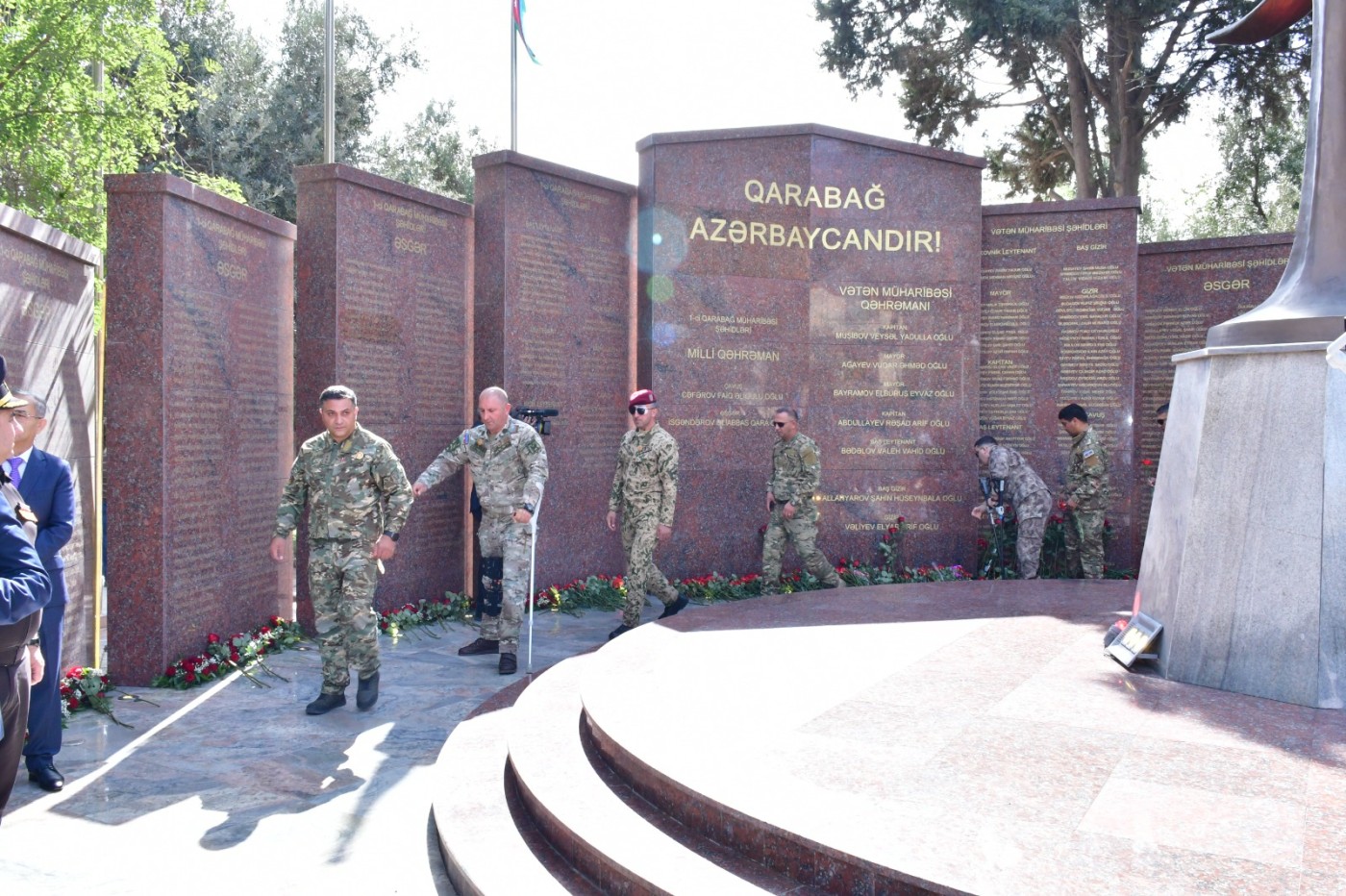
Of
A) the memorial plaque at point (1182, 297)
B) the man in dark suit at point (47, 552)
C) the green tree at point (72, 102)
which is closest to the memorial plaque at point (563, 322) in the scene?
the man in dark suit at point (47, 552)

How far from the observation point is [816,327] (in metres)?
9.75

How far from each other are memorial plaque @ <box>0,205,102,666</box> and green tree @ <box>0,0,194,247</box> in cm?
701

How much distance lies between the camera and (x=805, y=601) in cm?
708

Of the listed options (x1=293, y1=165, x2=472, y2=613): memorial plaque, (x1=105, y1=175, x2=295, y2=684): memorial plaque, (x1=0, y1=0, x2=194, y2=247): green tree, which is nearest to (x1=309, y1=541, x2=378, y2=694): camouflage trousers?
(x1=105, y1=175, x2=295, y2=684): memorial plaque

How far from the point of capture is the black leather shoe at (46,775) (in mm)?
4203

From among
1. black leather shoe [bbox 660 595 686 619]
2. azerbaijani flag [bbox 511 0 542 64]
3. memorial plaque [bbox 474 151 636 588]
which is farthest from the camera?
azerbaijani flag [bbox 511 0 542 64]

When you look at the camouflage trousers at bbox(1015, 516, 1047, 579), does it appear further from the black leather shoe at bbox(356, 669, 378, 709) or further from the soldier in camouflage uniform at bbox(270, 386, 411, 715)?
the black leather shoe at bbox(356, 669, 378, 709)

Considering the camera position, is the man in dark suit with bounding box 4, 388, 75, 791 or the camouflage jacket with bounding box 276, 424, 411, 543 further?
the camouflage jacket with bounding box 276, 424, 411, 543

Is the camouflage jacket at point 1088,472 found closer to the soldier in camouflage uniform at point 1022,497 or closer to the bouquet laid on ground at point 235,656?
the soldier in camouflage uniform at point 1022,497

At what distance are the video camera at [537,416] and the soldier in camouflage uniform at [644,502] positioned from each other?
2.56 feet

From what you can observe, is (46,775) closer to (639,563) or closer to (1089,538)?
(639,563)

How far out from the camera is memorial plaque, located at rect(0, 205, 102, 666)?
5383 mm

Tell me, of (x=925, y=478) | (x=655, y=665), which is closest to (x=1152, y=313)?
(x=925, y=478)

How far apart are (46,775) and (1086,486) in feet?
26.3
